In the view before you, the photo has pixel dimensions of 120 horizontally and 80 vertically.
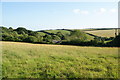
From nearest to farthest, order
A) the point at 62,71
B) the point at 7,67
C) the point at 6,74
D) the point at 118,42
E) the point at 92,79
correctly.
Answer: the point at 92,79 < the point at 6,74 < the point at 62,71 < the point at 7,67 < the point at 118,42

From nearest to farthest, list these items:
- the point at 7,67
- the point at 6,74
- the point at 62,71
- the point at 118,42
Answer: the point at 6,74, the point at 62,71, the point at 7,67, the point at 118,42

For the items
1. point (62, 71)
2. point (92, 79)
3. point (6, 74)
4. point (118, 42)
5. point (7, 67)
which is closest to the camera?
point (92, 79)

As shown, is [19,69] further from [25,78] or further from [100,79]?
[100,79]

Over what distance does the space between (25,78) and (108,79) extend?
141 inches

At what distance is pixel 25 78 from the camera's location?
573 cm

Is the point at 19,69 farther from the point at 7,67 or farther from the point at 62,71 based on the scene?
the point at 62,71

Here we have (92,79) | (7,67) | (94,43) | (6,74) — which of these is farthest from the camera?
(94,43)

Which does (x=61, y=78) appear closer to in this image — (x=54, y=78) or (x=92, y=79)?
(x=54, y=78)

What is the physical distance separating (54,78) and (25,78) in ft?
4.12

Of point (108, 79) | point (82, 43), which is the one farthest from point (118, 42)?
point (108, 79)

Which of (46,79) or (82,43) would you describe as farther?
(82,43)

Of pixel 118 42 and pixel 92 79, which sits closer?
pixel 92 79

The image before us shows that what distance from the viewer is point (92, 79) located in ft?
18.5

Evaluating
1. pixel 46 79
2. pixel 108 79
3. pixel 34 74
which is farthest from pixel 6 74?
pixel 108 79
